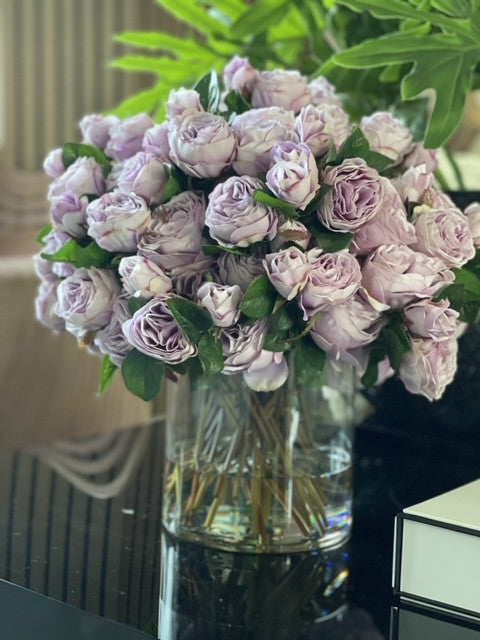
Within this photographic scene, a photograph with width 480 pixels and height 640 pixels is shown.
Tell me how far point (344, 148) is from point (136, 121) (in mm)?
158

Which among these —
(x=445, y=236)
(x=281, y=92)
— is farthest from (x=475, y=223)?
(x=281, y=92)

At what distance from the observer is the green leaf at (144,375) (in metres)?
0.68

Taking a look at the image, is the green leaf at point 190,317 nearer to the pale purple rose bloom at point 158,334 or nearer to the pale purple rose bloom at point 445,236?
the pale purple rose bloom at point 158,334

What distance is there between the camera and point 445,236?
0.69 m

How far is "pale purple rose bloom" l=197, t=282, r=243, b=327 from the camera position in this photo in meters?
0.65

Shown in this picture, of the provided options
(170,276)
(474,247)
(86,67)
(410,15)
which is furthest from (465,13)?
(86,67)

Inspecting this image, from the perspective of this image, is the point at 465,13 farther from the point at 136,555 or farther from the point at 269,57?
the point at 136,555

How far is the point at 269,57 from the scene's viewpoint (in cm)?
102

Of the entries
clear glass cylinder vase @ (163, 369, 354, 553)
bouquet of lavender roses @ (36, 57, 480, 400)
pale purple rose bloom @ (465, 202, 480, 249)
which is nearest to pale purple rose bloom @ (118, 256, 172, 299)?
bouquet of lavender roses @ (36, 57, 480, 400)

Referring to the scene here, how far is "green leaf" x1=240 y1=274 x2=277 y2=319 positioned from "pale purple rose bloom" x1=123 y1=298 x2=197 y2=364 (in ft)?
0.14

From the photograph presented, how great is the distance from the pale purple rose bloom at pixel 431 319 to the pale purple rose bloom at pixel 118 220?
0.59 ft

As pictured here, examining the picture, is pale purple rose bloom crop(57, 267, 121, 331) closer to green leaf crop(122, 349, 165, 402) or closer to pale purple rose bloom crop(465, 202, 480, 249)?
green leaf crop(122, 349, 165, 402)

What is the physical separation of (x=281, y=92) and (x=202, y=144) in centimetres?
10

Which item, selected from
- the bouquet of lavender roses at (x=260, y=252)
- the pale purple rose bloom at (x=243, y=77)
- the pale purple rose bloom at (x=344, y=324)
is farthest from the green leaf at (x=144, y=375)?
the pale purple rose bloom at (x=243, y=77)
